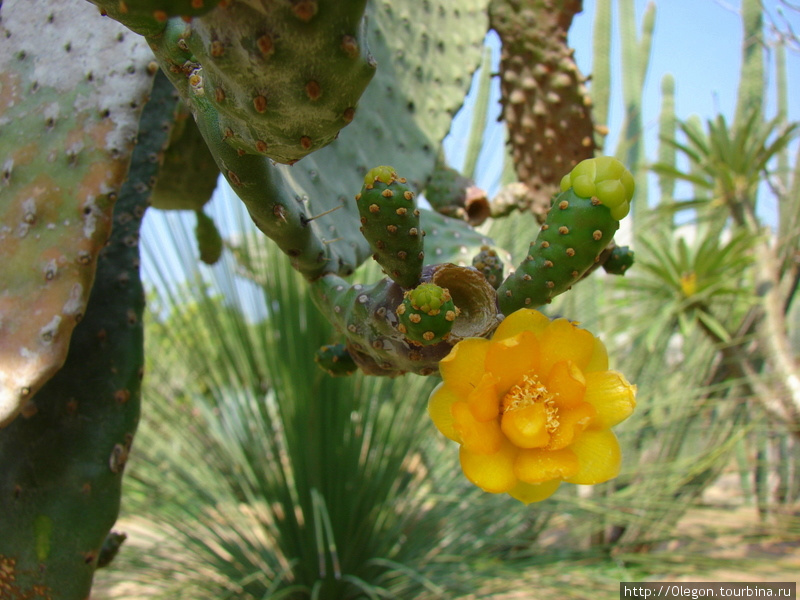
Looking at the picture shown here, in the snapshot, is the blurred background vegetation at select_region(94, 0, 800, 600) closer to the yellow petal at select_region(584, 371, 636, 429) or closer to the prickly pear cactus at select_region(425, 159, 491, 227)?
the prickly pear cactus at select_region(425, 159, 491, 227)

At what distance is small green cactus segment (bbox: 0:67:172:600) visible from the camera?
0.70m

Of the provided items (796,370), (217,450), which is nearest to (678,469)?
(796,370)

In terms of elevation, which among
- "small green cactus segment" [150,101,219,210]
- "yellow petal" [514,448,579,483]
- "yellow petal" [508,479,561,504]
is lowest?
"yellow petal" [508,479,561,504]

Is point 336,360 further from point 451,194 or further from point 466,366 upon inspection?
point 451,194

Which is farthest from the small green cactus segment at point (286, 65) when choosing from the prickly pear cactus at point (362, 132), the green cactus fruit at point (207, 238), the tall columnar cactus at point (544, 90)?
the green cactus fruit at point (207, 238)

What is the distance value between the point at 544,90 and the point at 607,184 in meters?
0.80

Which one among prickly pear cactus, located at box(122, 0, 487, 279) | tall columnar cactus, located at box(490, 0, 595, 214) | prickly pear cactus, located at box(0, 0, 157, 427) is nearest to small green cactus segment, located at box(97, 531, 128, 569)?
prickly pear cactus, located at box(0, 0, 157, 427)

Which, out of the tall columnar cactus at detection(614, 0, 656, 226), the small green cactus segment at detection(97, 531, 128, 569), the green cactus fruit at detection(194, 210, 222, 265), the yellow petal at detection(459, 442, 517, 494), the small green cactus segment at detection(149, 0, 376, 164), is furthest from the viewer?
the tall columnar cactus at detection(614, 0, 656, 226)

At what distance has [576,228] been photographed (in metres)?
0.44

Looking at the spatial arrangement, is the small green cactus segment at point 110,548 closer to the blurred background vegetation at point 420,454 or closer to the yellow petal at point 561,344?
the yellow petal at point 561,344

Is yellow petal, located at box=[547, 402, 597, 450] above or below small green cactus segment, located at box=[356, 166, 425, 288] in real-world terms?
below

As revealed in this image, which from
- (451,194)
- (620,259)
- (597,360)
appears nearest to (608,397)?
(597,360)

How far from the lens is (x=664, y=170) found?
3.06 meters

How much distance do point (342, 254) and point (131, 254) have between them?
1.09ft
